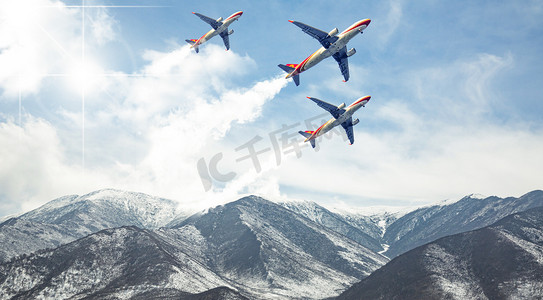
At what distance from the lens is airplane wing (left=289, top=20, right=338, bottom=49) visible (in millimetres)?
80250

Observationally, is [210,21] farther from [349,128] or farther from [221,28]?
[349,128]

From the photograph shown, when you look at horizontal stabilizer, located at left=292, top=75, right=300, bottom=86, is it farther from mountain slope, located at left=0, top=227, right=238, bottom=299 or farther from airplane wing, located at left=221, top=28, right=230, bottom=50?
mountain slope, located at left=0, top=227, right=238, bottom=299

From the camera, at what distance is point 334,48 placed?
269ft

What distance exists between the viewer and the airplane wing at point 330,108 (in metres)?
89.1

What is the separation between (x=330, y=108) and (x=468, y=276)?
458ft

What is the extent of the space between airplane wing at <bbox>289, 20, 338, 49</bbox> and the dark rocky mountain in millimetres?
126794

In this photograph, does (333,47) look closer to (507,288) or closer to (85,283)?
(507,288)

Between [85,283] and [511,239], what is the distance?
8982 inches

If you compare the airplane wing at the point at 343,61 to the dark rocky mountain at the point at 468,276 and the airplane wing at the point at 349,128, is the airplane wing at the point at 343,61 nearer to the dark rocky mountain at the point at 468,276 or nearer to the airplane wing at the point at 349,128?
the airplane wing at the point at 349,128

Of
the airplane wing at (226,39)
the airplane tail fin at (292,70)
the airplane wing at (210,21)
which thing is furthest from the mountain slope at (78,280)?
the airplane tail fin at (292,70)

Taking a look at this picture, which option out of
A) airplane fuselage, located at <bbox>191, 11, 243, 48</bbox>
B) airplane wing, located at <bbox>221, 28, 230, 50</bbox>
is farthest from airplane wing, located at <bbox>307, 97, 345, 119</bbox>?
airplane fuselage, located at <bbox>191, 11, 243, 48</bbox>

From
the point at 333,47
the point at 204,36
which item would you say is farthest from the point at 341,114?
the point at 204,36

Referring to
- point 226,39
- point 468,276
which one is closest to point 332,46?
point 226,39

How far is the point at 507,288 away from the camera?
153750 millimetres
